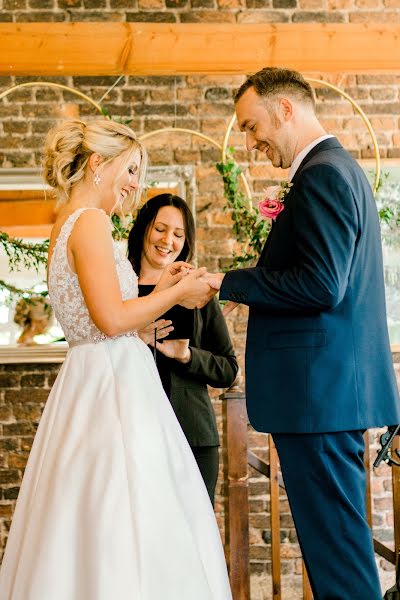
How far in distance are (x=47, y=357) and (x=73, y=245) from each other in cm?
232

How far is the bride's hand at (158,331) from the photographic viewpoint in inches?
114

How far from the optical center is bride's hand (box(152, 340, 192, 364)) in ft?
9.64

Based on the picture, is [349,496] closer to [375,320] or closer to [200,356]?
[375,320]

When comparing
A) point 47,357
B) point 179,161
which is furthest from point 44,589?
point 179,161

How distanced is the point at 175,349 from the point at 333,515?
906mm

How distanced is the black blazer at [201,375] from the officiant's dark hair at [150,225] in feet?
0.88

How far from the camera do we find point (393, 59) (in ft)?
13.7

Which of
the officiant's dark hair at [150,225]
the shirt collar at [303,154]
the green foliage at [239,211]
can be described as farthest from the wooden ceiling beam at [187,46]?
the shirt collar at [303,154]

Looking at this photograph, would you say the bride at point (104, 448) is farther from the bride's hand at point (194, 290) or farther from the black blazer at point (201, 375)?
the black blazer at point (201, 375)

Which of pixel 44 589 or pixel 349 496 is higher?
pixel 349 496

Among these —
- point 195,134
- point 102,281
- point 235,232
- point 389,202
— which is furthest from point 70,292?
point 389,202

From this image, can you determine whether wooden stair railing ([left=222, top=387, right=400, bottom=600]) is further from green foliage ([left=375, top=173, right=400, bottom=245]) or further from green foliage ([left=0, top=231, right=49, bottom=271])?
green foliage ([left=375, top=173, right=400, bottom=245])

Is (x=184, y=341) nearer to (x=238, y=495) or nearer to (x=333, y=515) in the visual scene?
(x=238, y=495)

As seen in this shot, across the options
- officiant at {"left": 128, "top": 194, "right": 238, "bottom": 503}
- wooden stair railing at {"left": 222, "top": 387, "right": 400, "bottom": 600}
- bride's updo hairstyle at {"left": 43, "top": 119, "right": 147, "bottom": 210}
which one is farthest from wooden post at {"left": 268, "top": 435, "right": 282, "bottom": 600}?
bride's updo hairstyle at {"left": 43, "top": 119, "right": 147, "bottom": 210}
